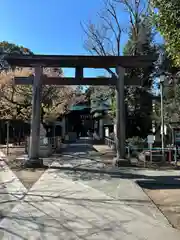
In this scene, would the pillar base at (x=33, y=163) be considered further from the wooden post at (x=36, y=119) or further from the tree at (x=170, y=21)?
the tree at (x=170, y=21)

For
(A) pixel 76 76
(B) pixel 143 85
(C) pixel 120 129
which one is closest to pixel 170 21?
(C) pixel 120 129

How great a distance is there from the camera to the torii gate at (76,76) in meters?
14.3

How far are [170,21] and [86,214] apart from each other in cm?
423

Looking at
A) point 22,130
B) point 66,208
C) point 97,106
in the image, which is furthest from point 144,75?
point 66,208

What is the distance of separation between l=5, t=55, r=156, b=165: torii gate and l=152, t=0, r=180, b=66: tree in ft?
28.3

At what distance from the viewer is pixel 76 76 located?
15.1 meters

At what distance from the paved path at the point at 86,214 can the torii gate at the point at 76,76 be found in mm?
4701

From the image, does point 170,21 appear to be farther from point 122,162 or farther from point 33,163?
point 33,163

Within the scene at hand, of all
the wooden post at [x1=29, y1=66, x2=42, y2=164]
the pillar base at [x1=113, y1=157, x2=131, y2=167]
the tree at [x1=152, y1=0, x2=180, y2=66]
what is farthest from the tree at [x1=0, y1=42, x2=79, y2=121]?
the tree at [x1=152, y1=0, x2=180, y2=66]

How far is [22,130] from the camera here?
4047 centimetres

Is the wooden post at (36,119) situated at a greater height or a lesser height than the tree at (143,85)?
lesser

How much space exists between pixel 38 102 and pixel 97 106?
25.5 m

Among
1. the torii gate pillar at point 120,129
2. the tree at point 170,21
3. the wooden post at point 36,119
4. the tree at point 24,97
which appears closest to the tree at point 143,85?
the tree at point 24,97

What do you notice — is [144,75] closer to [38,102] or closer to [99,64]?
[99,64]
